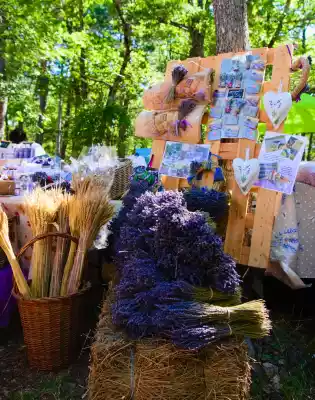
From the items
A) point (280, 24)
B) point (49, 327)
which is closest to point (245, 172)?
point (49, 327)

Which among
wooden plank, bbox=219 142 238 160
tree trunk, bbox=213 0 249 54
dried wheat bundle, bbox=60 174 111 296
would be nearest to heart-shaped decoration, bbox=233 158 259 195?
wooden plank, bbox=219 142 238 160

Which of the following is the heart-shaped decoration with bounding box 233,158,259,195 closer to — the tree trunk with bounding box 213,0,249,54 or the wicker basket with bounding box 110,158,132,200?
the wicker basket with bounding box 110,158,132,200

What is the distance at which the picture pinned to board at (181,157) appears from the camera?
9.73 ft

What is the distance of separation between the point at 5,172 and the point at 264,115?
85.7 inches

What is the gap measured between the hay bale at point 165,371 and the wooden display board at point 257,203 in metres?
1.10

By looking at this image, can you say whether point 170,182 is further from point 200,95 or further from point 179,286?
Answer: point 179,286

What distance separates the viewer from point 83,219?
2.61 m

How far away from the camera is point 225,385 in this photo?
172 cm

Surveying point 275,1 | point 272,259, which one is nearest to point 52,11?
point 275,1

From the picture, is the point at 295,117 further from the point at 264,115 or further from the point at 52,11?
the point at 52,11

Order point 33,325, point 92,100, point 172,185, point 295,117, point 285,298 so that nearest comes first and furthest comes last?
1. point 33,325
2. point 172,185
3. point 285,298
4. point 295,117
5. point 92,100

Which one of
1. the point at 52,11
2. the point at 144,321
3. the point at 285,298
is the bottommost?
the point at 285,298

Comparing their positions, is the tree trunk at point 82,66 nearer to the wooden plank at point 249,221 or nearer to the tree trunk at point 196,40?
the tree trunk at point 196,40

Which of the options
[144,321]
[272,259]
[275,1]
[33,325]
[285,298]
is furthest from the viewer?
[275,1]
